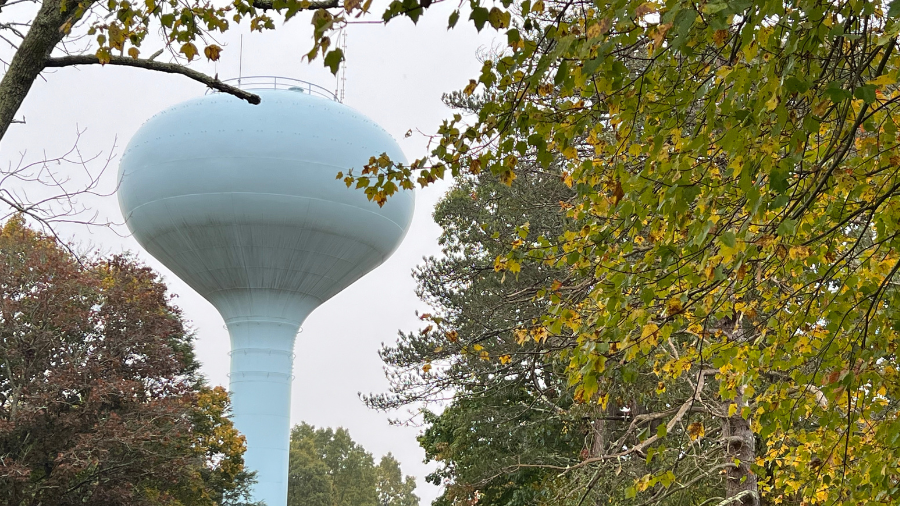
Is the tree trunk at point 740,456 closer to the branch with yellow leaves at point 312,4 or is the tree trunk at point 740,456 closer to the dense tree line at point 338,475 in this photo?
the branch with yellow leaves at point 312,4

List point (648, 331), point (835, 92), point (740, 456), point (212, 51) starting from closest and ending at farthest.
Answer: point (835, 92)
point (648, 331)
point (212, 51)
point (740, 456)

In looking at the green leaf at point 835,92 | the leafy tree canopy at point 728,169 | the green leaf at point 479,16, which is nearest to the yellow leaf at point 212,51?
the leafy tree canopy at point 728,169

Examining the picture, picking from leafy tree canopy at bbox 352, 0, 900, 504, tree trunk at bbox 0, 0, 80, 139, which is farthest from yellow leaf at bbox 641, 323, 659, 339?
tree trunk at bbox 0, 0, 80, 139

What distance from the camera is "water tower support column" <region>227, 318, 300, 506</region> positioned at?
26781 mm

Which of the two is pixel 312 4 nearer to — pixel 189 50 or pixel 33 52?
pixel 189 50

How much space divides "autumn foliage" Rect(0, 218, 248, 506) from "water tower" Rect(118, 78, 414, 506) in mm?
5622

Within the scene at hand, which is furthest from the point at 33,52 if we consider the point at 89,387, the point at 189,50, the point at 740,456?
the point at 89,387

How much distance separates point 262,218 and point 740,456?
18.6 metres

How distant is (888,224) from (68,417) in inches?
572

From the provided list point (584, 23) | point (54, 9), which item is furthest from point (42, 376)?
point (584, 23)

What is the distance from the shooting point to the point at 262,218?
24.3 metres

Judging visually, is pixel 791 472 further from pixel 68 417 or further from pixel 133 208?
pixel 133 208

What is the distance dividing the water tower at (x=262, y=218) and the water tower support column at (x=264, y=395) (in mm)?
31

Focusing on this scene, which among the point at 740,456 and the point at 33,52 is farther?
the point at 740,456
